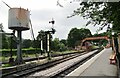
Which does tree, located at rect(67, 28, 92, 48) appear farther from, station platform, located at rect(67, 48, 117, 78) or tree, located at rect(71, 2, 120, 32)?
tree, located at rect(71, 2, 120, 32)

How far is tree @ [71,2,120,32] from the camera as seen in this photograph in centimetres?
1171

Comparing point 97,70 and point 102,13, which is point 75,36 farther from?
point 102,13

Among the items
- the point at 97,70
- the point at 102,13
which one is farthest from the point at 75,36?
the point at 102,13

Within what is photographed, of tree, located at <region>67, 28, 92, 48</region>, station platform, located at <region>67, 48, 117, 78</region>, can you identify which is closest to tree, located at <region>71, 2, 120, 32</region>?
station platform, located at <region>67, 48, 117, 78</region>

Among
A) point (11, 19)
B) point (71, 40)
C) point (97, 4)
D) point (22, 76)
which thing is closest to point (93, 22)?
point (97, 4)

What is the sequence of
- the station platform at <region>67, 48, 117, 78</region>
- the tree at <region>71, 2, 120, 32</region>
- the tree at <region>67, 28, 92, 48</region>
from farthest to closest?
the tree at <region>67, 28, 92, 48</region> < the station platform at <region>67, 48, 117, 78</region> < the tree at <region>71, 2, 120, 32</region>

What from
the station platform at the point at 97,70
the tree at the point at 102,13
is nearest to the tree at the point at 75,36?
the station platform at the point at 97,70

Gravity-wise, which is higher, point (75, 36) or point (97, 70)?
point (75, 36)

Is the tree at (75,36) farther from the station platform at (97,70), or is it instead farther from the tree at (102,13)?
the tree at (102,13)

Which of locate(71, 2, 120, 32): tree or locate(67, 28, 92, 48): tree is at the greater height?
locate(67, 28, 92, 48): tree

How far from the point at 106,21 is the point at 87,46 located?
68.9 metres

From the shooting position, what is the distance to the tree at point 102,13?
11.7 metres

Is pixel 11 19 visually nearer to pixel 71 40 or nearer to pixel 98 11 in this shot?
pixel 98 11

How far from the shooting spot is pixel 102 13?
12797mm
